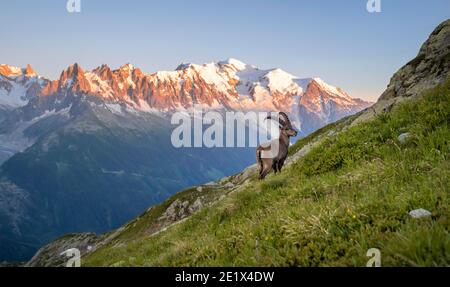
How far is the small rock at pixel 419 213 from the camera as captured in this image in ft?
18.8

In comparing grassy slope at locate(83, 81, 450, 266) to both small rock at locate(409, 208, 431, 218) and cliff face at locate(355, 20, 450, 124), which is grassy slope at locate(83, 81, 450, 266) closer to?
small rock at locate(409, 208, 431, 218)

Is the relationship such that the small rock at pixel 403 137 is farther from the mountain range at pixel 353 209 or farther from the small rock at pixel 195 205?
the small rock at pixel 195 205

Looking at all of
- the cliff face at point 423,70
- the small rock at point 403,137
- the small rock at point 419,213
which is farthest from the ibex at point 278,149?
the small rock at point 419,213

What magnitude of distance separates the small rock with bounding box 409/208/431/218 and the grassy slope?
0.09 meters

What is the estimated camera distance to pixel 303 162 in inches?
529

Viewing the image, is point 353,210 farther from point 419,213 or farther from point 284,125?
point 284,125

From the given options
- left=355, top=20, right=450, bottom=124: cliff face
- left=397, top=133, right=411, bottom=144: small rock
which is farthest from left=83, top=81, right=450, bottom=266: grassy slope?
left=355, top=20, right=450, bottom=124: cliff face

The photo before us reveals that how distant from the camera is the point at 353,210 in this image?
6688mm

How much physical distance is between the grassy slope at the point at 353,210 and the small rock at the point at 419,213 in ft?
0.29

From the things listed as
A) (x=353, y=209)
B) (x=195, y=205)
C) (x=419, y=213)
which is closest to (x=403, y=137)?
(x=353, y=209)

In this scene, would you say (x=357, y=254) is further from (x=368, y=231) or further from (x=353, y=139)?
(x=353, y=139)

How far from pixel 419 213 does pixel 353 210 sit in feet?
3.69
